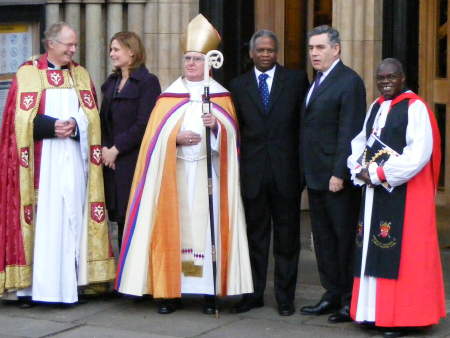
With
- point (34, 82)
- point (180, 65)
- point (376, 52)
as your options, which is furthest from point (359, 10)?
point (34, 82)

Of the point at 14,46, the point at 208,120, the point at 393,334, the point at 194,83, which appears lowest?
the point at 393,334

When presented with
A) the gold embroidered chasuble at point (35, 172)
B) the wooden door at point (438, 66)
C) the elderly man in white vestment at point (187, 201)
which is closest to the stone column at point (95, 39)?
the gold embroidered chasuble at point (35, 172)

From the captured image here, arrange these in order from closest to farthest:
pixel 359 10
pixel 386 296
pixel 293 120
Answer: pixel 386 296 < pixel 293 120 < pixel 359 10

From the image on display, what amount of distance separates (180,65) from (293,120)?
2.45m

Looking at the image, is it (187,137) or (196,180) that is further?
(196,180)

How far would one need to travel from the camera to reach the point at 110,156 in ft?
29.8

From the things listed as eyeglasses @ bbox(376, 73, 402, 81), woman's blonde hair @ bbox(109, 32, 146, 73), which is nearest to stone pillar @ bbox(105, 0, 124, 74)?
woman's blonde hair @ bbox(109, 32, 146, 73)

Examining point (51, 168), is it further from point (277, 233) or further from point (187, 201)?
point (277, 233)

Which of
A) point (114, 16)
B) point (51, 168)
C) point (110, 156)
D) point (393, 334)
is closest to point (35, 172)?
point (51, 168)

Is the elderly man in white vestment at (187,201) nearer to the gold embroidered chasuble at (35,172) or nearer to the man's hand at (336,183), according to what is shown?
the gold embroidered chasuble at (35,172)

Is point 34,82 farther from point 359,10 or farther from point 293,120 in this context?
point 359,10

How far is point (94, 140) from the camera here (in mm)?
9086

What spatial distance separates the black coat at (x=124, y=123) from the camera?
9016 millimetres

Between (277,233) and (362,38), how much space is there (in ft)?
7.98
